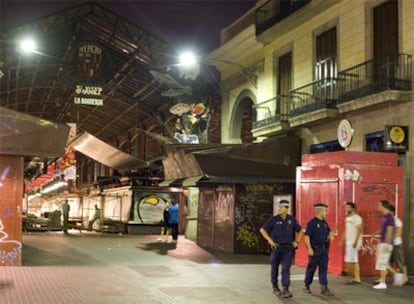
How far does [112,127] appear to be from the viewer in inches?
1842

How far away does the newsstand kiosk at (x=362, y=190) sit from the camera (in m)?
14.7

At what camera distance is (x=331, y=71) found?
19.4 m

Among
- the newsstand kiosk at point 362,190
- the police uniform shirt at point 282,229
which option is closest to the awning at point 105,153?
the newsstand kiosk at point 362,190

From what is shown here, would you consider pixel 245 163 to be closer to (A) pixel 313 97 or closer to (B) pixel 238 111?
(A) pixel 313 97

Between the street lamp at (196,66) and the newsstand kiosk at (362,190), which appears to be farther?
the street lamp at (196,66)

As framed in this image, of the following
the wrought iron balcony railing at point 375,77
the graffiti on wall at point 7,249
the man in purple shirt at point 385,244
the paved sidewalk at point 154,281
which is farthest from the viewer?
the wrought iron balcony railing at point 375,77

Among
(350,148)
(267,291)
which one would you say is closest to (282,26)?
(350,148)

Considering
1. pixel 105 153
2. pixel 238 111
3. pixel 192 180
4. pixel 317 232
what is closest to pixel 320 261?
pixel 317 232

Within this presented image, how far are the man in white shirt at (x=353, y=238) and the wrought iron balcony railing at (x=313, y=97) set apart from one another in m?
5.46

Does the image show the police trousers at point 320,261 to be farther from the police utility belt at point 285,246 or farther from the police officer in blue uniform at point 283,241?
the police utility belt at point 285,246

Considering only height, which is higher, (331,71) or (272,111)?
(331,71)

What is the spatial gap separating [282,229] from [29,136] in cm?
668

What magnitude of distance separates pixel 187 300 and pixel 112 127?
36.7 m

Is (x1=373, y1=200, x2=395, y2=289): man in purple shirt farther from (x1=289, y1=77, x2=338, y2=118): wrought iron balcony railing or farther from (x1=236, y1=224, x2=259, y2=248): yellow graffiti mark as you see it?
(x1=236, y1=224, x2=259, y2=248): yellow graffiti mark
